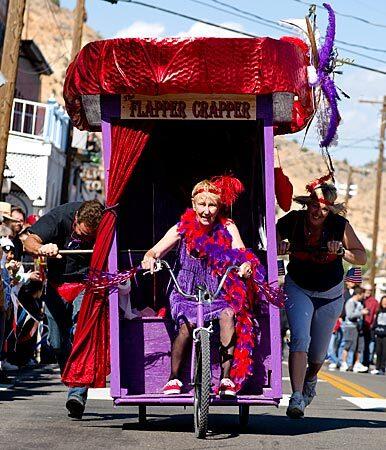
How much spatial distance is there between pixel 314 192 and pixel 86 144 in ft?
130

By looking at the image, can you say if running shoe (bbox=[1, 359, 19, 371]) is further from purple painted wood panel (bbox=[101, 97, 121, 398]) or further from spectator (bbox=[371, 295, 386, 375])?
spectator (bbox=[371, 295, 386, 375])

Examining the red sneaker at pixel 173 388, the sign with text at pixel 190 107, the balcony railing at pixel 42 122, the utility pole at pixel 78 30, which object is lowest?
the red sneaker at pixel 173 388

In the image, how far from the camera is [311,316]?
11.2 meters

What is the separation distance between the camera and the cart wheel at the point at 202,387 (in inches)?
389

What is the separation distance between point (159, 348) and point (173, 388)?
54cm

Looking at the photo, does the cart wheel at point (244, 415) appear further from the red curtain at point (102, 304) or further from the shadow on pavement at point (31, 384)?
the shadow on pavement at point (31, 384)

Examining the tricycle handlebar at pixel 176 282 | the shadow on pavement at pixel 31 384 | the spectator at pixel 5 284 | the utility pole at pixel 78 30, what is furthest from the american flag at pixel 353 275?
the utility pole at pixel 78 30

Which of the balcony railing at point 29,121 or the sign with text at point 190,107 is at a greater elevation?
the balcony railing at point 29,121

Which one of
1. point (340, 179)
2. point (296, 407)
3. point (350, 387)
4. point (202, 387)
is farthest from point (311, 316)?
point (340, 179)

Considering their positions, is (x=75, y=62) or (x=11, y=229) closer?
(x=75, y=62)

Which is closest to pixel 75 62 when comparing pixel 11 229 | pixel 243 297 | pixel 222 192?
pixel 222 192

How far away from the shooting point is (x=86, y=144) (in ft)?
166

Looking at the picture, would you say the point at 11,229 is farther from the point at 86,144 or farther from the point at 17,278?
the point at 86,144

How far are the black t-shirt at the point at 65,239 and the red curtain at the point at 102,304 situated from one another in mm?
778
